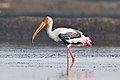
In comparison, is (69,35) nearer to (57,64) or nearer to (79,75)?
(57,64)

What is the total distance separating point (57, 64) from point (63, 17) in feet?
34.7

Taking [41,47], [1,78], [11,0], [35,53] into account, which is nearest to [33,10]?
[11,0]

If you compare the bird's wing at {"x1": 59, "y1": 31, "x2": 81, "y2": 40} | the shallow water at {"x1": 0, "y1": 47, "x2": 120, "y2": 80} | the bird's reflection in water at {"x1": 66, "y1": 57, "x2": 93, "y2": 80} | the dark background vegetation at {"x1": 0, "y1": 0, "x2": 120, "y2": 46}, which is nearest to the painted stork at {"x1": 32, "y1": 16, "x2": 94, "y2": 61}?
the bird's wing at {"x1": 59, "y1": 31, "x2": 81, "y2": 40}

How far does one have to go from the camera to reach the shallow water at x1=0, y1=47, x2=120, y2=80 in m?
13.1

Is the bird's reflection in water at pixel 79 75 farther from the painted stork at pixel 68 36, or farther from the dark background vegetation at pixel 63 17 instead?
the dark background vegetation at pixel 63 17

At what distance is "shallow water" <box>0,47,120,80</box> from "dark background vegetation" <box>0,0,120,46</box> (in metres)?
3.45

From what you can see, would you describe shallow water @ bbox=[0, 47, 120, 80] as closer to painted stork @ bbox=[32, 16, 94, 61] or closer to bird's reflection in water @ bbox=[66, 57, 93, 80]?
bird's reflection in water @ bbox=[66, 57, 93, 80]

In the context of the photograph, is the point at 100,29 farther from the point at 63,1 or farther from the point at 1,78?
the point at 1,78

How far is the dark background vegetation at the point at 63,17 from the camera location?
22.7 m

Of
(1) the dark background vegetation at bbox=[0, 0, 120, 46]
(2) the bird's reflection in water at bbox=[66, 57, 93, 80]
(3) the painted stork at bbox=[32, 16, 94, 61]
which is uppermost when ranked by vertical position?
(1) the dark background vegetation at bbox=[0, 0, 120, 46]

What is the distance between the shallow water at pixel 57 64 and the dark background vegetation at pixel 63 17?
3.45 metres

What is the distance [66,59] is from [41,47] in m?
2.77

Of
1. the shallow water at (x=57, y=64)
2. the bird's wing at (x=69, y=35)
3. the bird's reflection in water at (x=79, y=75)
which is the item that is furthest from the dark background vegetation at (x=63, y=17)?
the bird's reflection in water at (x=79, y=75)

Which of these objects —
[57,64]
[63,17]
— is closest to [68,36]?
[57,64]
